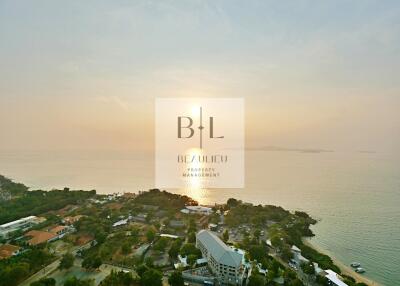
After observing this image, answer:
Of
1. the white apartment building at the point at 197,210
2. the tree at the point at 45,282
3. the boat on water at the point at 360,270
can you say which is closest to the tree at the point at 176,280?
the tree at the point at 45,282

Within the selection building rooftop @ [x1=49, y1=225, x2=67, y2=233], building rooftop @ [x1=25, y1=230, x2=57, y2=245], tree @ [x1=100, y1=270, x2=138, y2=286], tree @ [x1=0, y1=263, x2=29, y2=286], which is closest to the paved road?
tree @ [x1=0, y1=263, x2=29, y2=286]

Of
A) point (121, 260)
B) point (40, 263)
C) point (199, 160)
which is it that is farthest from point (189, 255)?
point (199, 160)

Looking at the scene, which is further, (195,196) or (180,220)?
(195,196)

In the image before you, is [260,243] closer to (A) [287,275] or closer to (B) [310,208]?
(A) [287,275]

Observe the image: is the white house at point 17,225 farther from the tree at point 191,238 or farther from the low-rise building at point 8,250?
the tree at point 191,238

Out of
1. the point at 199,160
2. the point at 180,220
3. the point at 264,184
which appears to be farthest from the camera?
the point at 199,160

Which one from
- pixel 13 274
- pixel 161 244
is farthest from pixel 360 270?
pixel 13 274

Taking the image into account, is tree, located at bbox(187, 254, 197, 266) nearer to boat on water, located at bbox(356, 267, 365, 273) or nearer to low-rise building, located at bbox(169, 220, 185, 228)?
low-rise building, located at bbox(169, 220, 185, 228)

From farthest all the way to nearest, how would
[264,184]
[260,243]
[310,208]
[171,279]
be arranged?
[264,184], [310,208], [260,243], [171,279]
